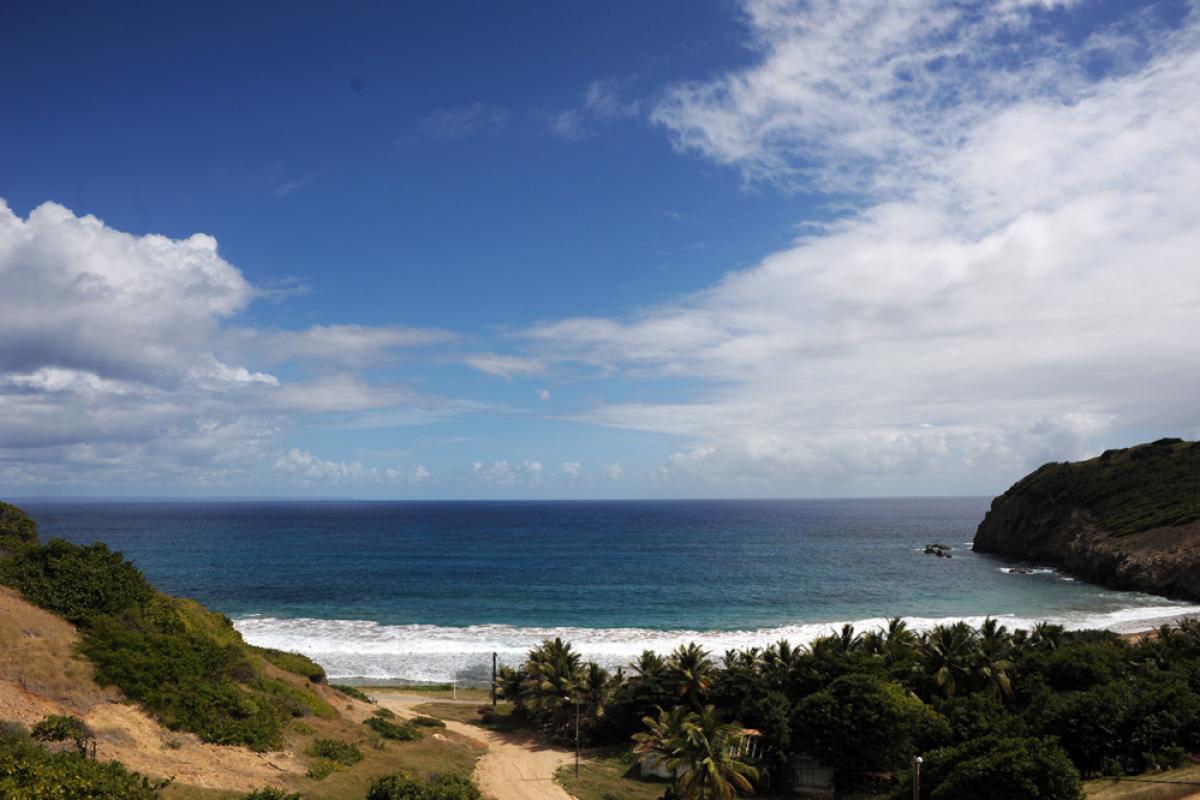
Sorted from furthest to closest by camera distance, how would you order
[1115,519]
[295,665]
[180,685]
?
[1115,519] < [295,665] < [180,685]

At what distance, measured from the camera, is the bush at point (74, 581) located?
116 ft

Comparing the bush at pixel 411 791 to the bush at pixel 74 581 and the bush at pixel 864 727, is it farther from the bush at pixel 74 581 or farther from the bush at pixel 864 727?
the bush at pixel 74 581

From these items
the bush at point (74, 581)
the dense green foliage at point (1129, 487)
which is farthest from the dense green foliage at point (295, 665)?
the dense green foliage at point (1129, 487)

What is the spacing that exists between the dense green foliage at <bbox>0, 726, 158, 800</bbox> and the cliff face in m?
113

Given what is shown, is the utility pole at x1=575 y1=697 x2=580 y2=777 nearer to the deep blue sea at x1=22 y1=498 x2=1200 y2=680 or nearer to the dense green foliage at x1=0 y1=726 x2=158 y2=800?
the deep blue sea at x1=22 y1=498 x2=1200 y2=680

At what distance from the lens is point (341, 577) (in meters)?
112

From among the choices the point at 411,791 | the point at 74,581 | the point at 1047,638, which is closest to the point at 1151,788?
the point at 1047,638

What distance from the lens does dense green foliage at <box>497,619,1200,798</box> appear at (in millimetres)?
29812

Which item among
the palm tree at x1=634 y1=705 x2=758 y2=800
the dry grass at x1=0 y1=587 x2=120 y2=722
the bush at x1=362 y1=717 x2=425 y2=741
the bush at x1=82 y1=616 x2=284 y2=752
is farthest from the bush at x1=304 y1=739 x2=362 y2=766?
the palm tree at x1=634 y1=705 x2=758 y2=800

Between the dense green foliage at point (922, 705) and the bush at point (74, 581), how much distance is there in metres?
25.7

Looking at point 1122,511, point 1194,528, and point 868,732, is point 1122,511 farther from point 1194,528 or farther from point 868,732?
point 868,732

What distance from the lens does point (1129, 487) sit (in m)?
118

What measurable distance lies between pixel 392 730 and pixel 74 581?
63.9ft

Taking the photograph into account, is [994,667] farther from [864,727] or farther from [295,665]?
[295,665]
